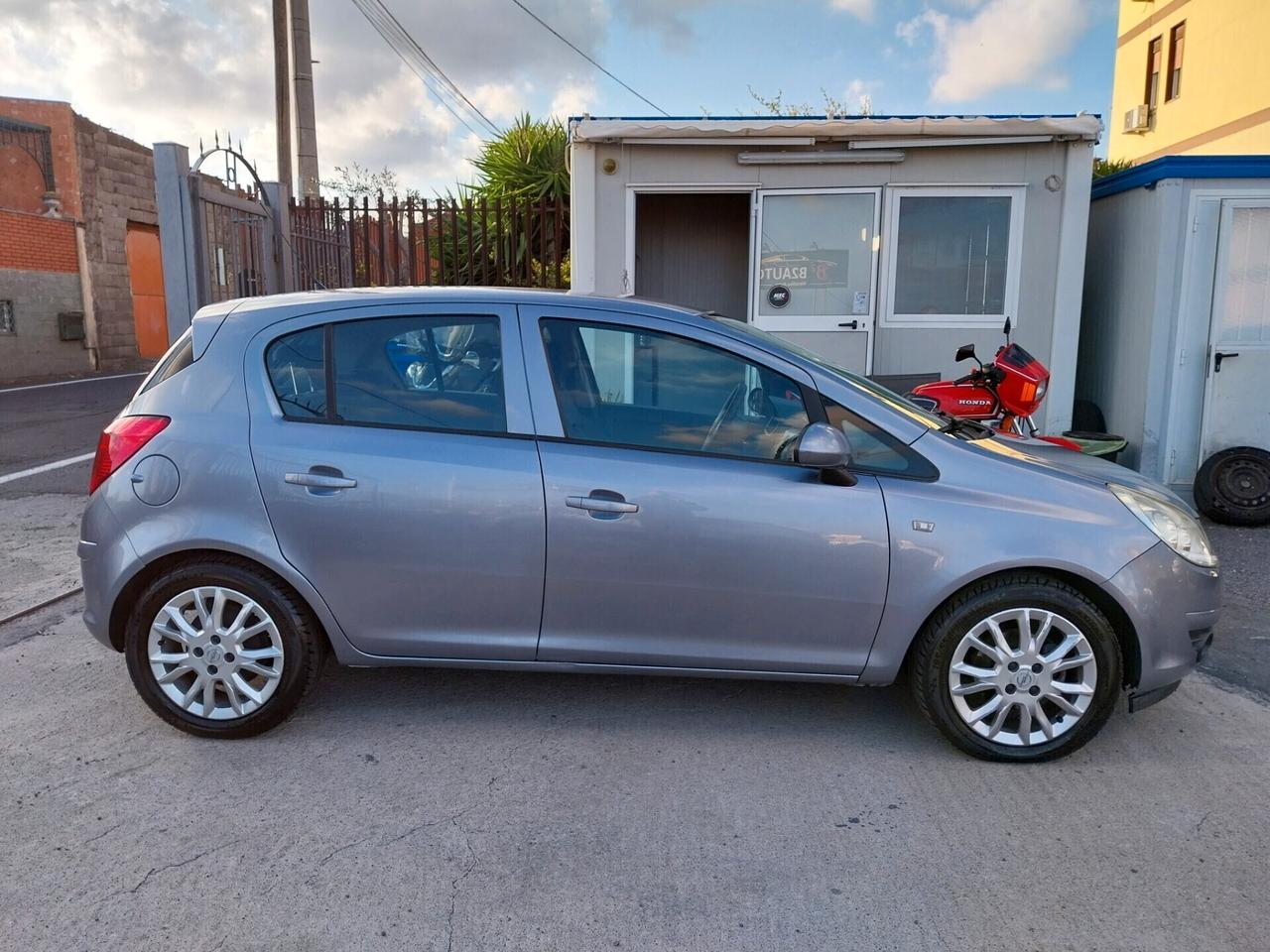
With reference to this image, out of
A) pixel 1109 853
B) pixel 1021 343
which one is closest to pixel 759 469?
pixel 1109 853

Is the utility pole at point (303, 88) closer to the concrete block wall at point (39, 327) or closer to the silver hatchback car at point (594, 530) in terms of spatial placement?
the concrete block wall at point (39, 327)

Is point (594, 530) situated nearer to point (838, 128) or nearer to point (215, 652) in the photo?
point (215, 652)

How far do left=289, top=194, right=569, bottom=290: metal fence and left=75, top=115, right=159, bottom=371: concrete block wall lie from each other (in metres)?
11.0

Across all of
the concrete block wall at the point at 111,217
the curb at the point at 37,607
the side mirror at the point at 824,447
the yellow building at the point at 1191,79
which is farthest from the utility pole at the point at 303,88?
the yellow building at the point at 1191,79

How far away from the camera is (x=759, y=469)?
342 centimetres

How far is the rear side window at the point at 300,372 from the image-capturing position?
357cm

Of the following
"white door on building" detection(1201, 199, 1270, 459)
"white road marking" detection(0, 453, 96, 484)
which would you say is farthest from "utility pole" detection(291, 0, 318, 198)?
"white door on building" detection(1201, 199, 1270, 459)

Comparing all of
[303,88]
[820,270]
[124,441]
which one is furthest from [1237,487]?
[303,88]

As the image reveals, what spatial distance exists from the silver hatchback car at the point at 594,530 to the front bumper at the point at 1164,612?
0.04 feet

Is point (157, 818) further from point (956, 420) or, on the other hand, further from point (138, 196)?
point (138, 196)

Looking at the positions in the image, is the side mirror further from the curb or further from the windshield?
the curb

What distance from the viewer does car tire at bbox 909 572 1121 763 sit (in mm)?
3385

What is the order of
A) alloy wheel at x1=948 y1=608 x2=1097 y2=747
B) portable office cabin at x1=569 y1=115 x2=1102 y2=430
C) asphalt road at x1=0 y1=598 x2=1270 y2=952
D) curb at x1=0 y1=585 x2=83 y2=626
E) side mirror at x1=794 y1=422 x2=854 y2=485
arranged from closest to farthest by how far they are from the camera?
asphalt road at x1=0 y1=598 x2=1270 y2=952, side mirror at x1=794 y1=422 x2=854 y2=485, alloy wheel at x1=948 y1=608 x2=1097 y2=747, curb at x1=0 y1=585 x2=83 y2=626, portable office cabin at x1=569 y1=115 x2=1102 y2=430

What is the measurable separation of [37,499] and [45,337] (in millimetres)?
12585
